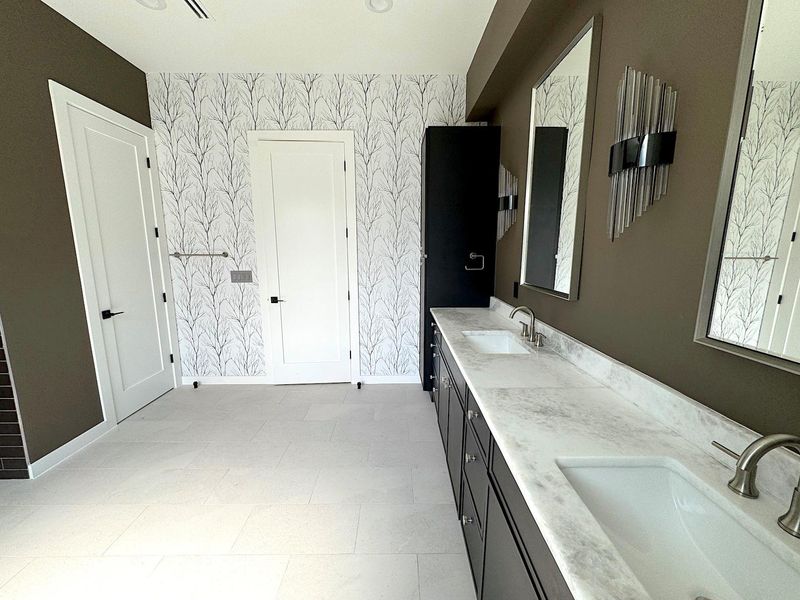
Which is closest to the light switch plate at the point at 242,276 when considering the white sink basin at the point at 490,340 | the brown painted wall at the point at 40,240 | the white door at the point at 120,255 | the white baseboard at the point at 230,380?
the white door at the point at 120,255

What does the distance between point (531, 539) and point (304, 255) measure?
9.63ft

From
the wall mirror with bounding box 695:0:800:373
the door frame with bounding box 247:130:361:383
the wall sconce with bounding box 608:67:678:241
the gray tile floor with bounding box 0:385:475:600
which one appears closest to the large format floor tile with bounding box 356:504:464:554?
the gray tile floor with bounding box 0:385:475:600

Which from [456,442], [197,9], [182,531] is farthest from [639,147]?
[197,9]

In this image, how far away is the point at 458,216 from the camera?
8.87 ft

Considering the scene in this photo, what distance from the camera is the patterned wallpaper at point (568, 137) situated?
1523 millimetres

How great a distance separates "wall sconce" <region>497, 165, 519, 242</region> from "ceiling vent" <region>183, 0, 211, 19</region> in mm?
2311

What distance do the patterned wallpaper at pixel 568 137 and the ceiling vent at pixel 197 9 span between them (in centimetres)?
222

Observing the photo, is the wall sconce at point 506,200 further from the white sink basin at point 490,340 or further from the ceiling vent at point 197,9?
the ceiling vent at point 197,9

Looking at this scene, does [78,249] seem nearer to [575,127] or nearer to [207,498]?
[207,498]

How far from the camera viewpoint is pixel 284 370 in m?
3.38

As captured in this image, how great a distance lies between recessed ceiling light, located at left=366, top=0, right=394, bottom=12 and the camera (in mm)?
2030

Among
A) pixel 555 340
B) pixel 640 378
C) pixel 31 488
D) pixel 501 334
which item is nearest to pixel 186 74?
pixel 31 488

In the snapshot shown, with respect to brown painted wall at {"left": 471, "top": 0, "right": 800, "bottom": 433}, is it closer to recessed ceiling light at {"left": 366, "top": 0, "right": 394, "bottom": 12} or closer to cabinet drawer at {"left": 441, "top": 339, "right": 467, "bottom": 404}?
cabinet drawer at {"left": 441, "top": 339, "right": 467, "bottom": 404}

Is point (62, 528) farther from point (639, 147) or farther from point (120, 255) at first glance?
point (639, 147)
